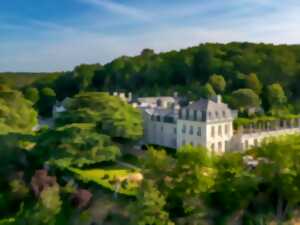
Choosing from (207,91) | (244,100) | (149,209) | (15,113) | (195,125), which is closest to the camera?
(149,209)

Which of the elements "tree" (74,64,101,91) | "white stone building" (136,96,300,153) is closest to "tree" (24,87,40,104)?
"tree" (74,64,101,91)

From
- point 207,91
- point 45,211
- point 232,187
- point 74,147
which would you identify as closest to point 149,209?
point 232,187

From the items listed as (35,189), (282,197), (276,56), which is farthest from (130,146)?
(276,56)

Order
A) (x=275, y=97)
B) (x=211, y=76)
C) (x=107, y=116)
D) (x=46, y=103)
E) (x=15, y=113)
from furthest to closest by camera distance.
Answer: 1. (x=46, y=103)
2. (x=211, y=76)
3. (x=275, y=97)
4. (x=15, y=113)
5. (x=107, y=116)

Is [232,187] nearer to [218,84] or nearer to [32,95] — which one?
[218,84]

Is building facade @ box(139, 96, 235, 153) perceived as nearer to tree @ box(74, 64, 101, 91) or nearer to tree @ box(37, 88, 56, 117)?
tree @ box(37, 88, 56, 117)

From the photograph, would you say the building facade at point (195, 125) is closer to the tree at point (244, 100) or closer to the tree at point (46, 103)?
the tree at point (244, 100)

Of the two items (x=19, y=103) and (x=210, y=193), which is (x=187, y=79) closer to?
(x=19, y=103)
